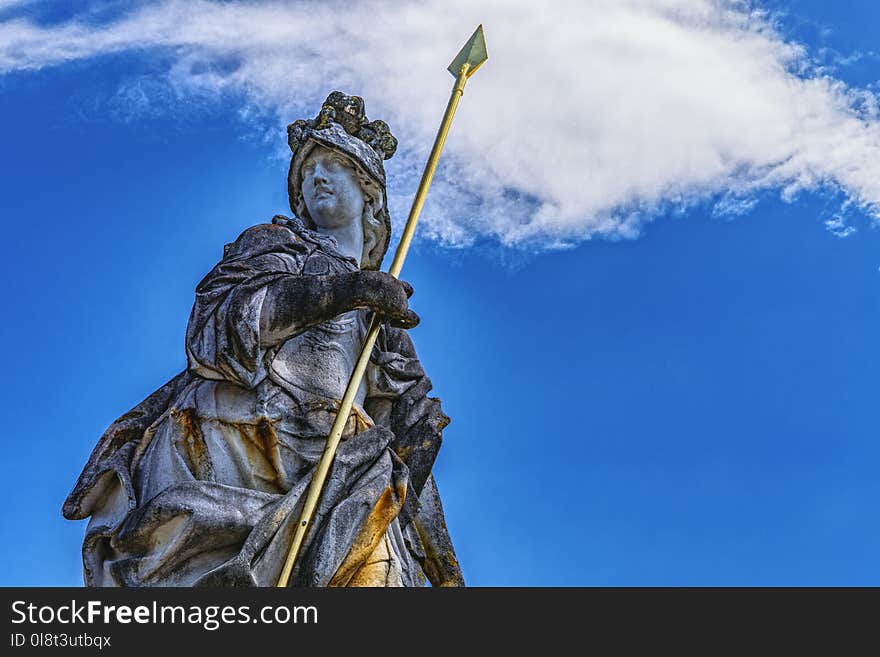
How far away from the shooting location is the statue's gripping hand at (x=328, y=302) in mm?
9594

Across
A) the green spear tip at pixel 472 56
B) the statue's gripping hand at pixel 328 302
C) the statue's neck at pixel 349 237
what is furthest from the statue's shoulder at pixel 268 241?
the green spear tip at pixel 472 56

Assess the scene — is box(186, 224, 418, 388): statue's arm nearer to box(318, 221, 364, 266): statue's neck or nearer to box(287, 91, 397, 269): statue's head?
box(318, 221, 364, 266): statue's neck

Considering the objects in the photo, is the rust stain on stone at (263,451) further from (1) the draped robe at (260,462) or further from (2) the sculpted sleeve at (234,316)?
(2) the sculpted sleeve at (234,316)

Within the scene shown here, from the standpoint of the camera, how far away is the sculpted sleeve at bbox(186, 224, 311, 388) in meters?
9.65

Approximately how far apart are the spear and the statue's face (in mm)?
1209

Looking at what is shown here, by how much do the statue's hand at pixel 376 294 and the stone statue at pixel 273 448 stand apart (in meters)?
0.01

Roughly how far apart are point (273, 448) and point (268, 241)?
1.78 meters

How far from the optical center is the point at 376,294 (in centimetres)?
958

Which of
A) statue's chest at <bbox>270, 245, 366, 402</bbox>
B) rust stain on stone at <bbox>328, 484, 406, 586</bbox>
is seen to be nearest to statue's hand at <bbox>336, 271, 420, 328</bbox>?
statue's chest at <bbox>270, 245, 366, 402</bbox>
